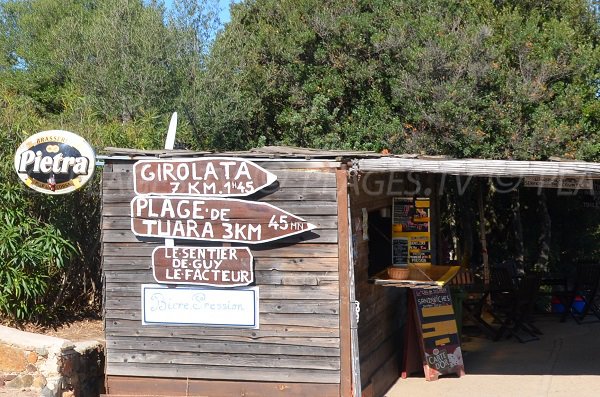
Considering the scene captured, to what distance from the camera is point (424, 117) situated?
12.8 m

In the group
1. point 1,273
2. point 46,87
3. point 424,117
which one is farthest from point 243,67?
point 46,87

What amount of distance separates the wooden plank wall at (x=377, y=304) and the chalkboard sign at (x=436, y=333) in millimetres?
364

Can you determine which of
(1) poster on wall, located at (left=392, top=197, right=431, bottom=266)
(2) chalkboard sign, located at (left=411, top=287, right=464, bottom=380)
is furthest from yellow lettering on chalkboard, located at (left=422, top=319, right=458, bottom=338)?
(1) poster on wall, located at (left=392, top=197, right=431, bottom=266)

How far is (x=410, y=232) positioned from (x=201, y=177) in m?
2.60

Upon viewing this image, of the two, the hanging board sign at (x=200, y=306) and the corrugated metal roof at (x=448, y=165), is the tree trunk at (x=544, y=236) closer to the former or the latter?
the corrugated metal roof at (x=448, y=165)

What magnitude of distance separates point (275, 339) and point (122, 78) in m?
7.93

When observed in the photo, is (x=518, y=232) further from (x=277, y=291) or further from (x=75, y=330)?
(x=277, y=291)

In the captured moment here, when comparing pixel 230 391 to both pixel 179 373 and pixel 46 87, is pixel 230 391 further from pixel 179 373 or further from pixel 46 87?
pixel 46 87

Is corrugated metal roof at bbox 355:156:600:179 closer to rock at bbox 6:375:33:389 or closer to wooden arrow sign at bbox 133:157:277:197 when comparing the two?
wooden arrow sign at bbox 133:157:277:197

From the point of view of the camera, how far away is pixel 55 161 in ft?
25.4

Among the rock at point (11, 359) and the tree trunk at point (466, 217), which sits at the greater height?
the tree trunk at point (466, 217)

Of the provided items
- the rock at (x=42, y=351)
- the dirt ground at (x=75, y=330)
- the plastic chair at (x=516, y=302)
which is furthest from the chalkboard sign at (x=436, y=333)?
the rock at (x=42, y=351)

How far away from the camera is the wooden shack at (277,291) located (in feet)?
22.8

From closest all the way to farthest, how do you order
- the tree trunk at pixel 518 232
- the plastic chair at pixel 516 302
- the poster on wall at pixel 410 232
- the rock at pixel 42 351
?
1. the rock at pixel 42 351
2. the poster on wall at pixel 410 232
3. the plastic chair at pixel 516 302
4. the tree trunk at pixel 518 232
